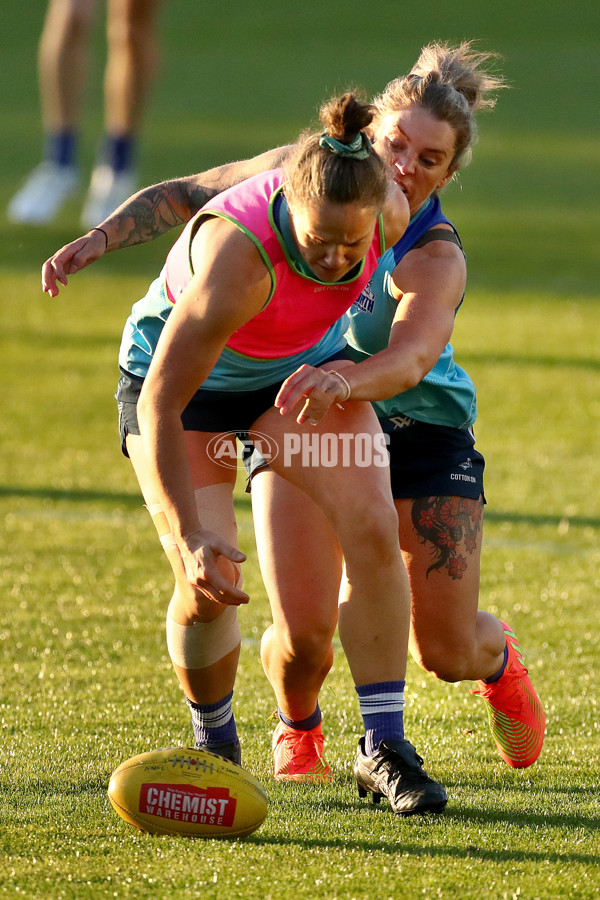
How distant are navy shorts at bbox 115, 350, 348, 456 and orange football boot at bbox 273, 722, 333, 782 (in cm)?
88

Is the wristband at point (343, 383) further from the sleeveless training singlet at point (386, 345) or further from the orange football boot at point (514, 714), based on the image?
the orange football boot at point (514, 714)

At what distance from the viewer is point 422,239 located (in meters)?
3.68

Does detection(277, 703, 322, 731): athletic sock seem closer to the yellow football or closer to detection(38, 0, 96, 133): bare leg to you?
the yellow football

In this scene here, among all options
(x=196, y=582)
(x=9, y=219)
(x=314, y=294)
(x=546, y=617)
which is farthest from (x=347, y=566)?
(x=9, y=219)

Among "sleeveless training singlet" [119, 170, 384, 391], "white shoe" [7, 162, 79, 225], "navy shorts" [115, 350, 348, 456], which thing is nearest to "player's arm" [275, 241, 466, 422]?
"sleeveless training singlet" [119, 170, 384, 391]

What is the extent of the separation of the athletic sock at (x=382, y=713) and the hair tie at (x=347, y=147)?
1317 millimetres

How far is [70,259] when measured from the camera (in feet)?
11.8

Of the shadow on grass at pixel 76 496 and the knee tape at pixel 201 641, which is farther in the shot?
the shadow on grass at pixel 76 496

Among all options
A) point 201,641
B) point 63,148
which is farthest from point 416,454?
point 63,148

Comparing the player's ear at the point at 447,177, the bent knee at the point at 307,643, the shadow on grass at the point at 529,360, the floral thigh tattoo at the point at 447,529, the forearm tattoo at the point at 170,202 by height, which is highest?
the player's ear at the point at 447,177

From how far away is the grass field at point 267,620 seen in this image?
2941 mm

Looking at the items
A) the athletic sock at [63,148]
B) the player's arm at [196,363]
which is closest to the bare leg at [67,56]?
the athletic sock at [63,148]

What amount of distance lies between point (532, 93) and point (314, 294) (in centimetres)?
2544

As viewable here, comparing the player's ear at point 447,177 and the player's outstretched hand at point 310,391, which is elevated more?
the player's ear at point 447,177
